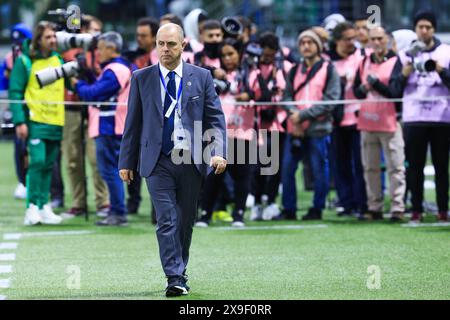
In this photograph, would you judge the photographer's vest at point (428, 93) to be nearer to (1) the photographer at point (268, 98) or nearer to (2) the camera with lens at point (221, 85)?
(1) the photographer at point (268, 98)

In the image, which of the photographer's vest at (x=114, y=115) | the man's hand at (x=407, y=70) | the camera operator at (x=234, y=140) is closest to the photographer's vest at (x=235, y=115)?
the camera operator at (x=234, y=140)

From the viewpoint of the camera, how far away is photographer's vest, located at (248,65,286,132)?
16.6 metres

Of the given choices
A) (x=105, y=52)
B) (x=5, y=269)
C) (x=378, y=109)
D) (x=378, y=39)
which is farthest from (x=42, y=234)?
(x=378, y=39)

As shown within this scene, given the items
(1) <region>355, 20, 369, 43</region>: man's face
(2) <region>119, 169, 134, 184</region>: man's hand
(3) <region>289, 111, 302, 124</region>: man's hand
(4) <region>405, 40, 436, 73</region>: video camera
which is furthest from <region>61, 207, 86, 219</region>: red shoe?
(2) <region>119, 169, 134, 184</region>: man's hand

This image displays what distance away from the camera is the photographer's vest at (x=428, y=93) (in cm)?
1543

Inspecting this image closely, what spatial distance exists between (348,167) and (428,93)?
1950mm

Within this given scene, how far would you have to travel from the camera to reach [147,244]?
1441cm

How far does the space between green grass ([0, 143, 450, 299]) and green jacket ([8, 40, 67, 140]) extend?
1153 millimetres

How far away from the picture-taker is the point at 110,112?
16.1 m

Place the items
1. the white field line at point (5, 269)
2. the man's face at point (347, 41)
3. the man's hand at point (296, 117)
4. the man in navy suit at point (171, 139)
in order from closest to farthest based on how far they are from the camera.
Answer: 1. the man in navy suit at point (171, 139)
2. the white field line at point (5, 269)
3. the man's hand at point (296, 117)
4. the man's face at point (347, 41)

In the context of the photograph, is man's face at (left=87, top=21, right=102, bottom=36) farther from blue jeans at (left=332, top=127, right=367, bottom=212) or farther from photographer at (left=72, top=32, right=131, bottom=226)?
blue jeans at (left=332, top=127, right=367, bottom=212)

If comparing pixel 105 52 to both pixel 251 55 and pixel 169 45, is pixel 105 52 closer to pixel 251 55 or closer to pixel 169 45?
pixel 251 55

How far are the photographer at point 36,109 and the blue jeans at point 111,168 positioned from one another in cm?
60
